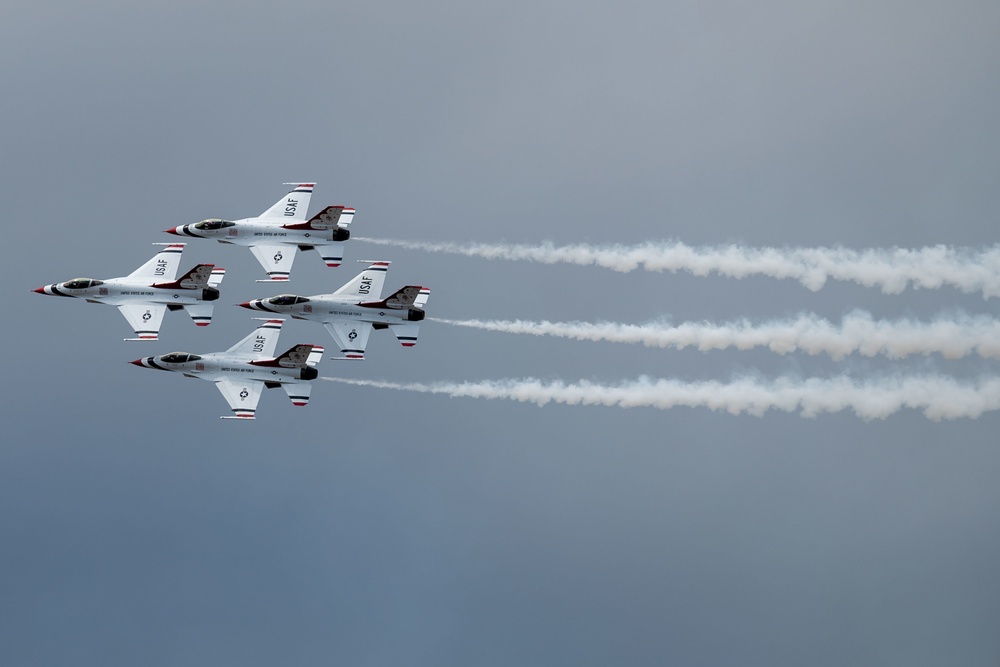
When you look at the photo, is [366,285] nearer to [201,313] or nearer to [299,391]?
[299,391]

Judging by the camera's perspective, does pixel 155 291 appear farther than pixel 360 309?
Yes

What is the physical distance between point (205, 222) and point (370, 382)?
440 inches

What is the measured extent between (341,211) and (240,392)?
9.73 metres

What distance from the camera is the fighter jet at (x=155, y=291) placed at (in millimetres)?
83062

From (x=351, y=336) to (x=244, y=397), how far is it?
5.63 m

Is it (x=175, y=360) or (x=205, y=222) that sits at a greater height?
(x=205, y=222)

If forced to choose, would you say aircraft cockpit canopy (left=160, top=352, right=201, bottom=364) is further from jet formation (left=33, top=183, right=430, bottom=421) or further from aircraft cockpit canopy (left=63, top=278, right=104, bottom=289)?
aircraft cockpit canopy (left=63, top=278, right=104, bottom=289)

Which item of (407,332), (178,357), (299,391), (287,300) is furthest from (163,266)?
(407,332)

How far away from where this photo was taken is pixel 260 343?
83.3 m

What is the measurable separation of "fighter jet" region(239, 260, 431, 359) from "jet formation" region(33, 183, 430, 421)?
0.05 m

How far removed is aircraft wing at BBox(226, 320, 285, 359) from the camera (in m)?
83.1

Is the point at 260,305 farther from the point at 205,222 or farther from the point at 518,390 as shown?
the point at 518,390

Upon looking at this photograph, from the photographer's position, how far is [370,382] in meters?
84.8

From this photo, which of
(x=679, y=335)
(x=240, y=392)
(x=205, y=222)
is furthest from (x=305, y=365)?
(x=679, y=335)
